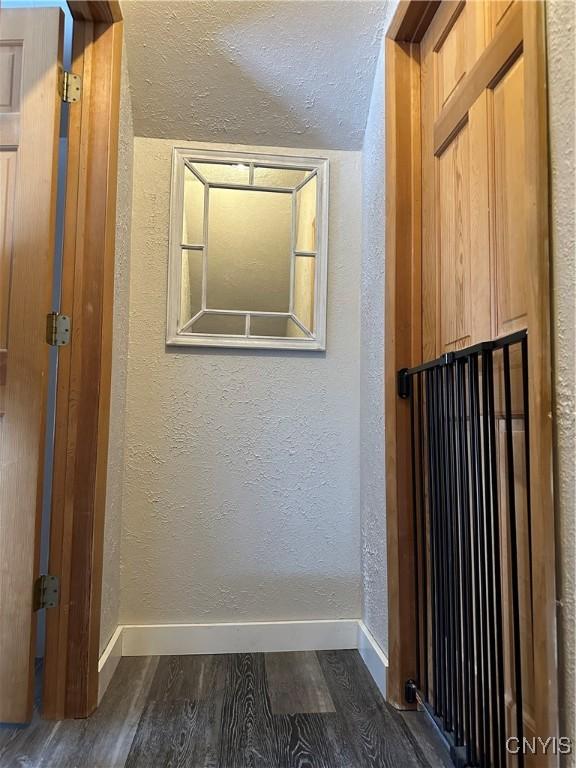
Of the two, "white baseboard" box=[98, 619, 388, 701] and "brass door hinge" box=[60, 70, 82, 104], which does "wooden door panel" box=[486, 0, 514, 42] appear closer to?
"brass door hinge" box=[60, 70, 82, 104]

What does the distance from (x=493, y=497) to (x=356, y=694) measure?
2.82 ft

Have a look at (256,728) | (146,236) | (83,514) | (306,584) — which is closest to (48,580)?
(83,514)

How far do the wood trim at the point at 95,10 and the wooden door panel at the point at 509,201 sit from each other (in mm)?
1096

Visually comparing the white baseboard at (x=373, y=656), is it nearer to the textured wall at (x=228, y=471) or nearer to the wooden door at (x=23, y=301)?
the textured wall at (x=228, y=471)

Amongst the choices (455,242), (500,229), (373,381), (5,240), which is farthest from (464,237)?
(5,240)

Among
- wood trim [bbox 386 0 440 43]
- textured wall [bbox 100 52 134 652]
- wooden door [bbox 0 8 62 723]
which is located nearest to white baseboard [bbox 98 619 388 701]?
textured wall [bbox 100 52 134 652]

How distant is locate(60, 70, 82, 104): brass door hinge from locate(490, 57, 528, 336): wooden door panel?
3.65 ft

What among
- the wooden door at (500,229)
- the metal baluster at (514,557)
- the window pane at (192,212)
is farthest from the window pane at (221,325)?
the metal baluster at (514,557)

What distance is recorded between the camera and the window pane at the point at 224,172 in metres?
1.80

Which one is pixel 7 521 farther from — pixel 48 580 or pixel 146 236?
pixel 146 236

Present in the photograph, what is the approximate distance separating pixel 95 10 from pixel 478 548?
1.70 meters

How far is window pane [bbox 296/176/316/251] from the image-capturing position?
182cm

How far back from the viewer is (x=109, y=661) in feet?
4.85

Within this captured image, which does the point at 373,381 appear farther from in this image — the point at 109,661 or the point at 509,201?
the point at 109,661
